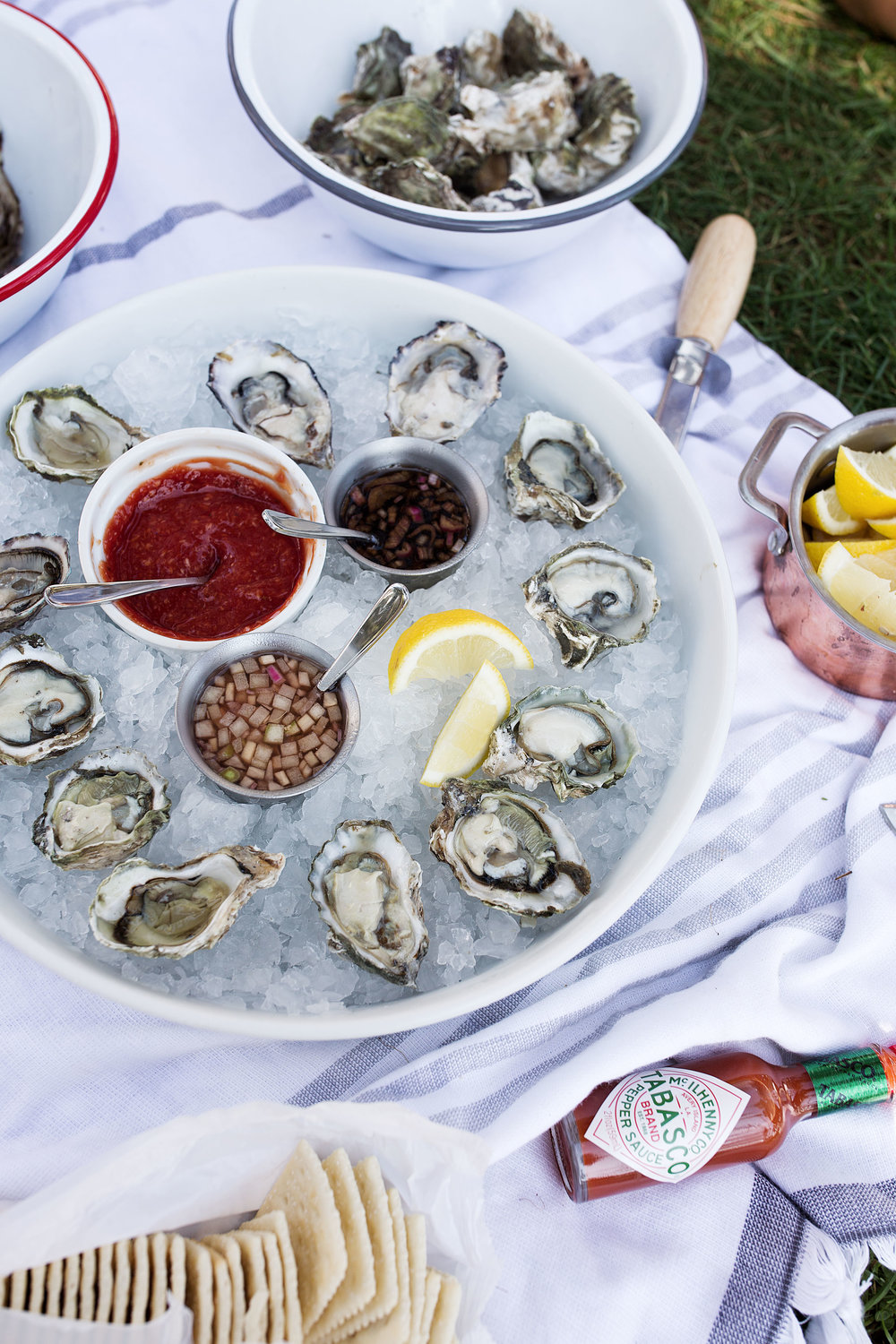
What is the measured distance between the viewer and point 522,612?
5.22ft

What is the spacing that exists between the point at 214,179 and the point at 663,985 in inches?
75.3

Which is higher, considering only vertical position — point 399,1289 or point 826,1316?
point 399,1289

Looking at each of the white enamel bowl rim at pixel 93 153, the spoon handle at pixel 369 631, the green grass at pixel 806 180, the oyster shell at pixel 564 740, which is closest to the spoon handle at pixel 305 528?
the spoon handle at pixel 369 631

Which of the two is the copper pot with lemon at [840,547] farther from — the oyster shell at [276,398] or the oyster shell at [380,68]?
the oyster shell at [380,68]

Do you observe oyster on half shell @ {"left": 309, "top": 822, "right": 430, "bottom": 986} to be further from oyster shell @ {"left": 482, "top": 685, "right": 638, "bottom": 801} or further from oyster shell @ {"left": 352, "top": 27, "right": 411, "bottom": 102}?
oyster shell @ {"left": 352, "top": 27, "right": 411, "bottom": 102}

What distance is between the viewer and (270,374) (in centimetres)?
167

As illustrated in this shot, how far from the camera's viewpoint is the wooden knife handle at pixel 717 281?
1.92m

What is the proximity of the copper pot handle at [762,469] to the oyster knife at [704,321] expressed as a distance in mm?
231

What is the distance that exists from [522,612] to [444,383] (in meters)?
0.46

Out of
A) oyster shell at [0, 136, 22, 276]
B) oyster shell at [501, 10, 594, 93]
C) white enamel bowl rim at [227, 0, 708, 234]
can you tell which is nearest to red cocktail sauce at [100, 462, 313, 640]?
white enamel bowl rim at [227, 0, 708, 234]

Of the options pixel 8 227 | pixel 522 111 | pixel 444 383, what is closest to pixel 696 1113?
pixel 444 383

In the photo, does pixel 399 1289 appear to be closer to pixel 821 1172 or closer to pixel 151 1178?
pixel 151 1178

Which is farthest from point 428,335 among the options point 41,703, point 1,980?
point 1,980

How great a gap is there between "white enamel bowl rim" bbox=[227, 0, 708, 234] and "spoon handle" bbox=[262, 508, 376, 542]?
0.65 meters
